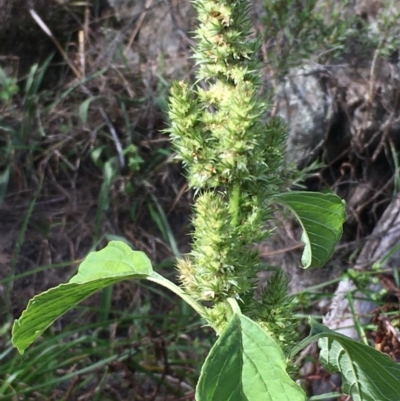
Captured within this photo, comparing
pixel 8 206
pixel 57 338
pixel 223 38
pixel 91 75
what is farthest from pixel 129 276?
pixel 91 75

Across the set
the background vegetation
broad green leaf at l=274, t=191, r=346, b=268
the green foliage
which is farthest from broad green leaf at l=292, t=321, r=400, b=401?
the green foliage

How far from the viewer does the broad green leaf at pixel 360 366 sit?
3.43 feet

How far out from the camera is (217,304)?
37.1 inches

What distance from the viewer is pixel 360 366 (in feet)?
3.68

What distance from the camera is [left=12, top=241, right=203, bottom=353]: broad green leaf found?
0.97 metres

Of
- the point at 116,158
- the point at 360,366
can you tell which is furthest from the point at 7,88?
the point at 360,366

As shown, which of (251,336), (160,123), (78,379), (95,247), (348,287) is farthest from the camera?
(160,123)

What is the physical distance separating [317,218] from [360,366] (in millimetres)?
298

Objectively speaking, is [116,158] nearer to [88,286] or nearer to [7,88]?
[7,88]

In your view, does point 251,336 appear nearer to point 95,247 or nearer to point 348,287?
point 348,287

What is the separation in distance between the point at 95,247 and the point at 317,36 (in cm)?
145

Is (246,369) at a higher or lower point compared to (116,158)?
higher

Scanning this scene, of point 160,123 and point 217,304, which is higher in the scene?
point 217,304

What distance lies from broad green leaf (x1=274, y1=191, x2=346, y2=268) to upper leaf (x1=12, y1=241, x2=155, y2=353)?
287mm
